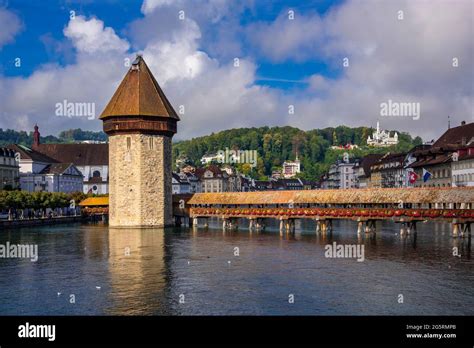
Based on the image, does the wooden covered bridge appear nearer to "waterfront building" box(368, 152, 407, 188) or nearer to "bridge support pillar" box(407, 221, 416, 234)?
"bridge support pillar" box(407, 221, 416, 234)

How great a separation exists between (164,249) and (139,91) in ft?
78.0

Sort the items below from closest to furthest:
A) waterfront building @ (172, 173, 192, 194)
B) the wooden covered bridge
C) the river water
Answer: the river water, the wooden covered bridge, waterfront building @ (172, 173, 192, 194)

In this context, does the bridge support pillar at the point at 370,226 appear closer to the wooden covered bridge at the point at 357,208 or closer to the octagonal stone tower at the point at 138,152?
the wooden covered bridge at the point at 357,208

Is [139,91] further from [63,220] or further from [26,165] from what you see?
[26,165]

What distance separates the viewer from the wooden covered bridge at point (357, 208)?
1678 inches

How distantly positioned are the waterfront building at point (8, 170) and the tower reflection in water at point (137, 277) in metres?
40.7

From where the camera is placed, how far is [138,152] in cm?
5659
